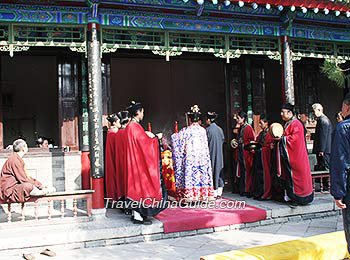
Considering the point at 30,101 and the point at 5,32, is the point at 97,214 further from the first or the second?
the point at 30,101

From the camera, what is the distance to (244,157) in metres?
7.54

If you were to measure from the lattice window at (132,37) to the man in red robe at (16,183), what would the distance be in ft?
7.67

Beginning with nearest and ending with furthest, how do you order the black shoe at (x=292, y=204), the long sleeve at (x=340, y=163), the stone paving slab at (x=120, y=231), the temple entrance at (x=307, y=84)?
the long sleeve at (x=340, y=163) → the stone paving slab at (x=120, y=231) → the black shoe at (x=292, y=204) → the temple entrance at (x=307, y=84)

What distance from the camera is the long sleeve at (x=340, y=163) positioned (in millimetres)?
3312

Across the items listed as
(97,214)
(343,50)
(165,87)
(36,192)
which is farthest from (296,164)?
(165,87)

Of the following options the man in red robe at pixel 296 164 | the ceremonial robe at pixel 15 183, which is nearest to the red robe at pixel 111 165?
the ceremonial robe at pixel 15 183

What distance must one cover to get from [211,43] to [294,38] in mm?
1710

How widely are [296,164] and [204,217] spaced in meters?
1.85

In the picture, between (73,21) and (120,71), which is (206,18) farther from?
(120,71)

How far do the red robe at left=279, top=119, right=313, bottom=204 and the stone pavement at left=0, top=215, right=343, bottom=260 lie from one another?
527 mm

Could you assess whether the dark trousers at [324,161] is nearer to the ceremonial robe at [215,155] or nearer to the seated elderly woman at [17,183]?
the ceremonial robe at [215,155]

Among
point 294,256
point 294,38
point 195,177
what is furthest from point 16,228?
point 294,38

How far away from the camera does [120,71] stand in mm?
11492

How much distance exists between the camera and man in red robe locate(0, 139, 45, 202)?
513 centimetres
